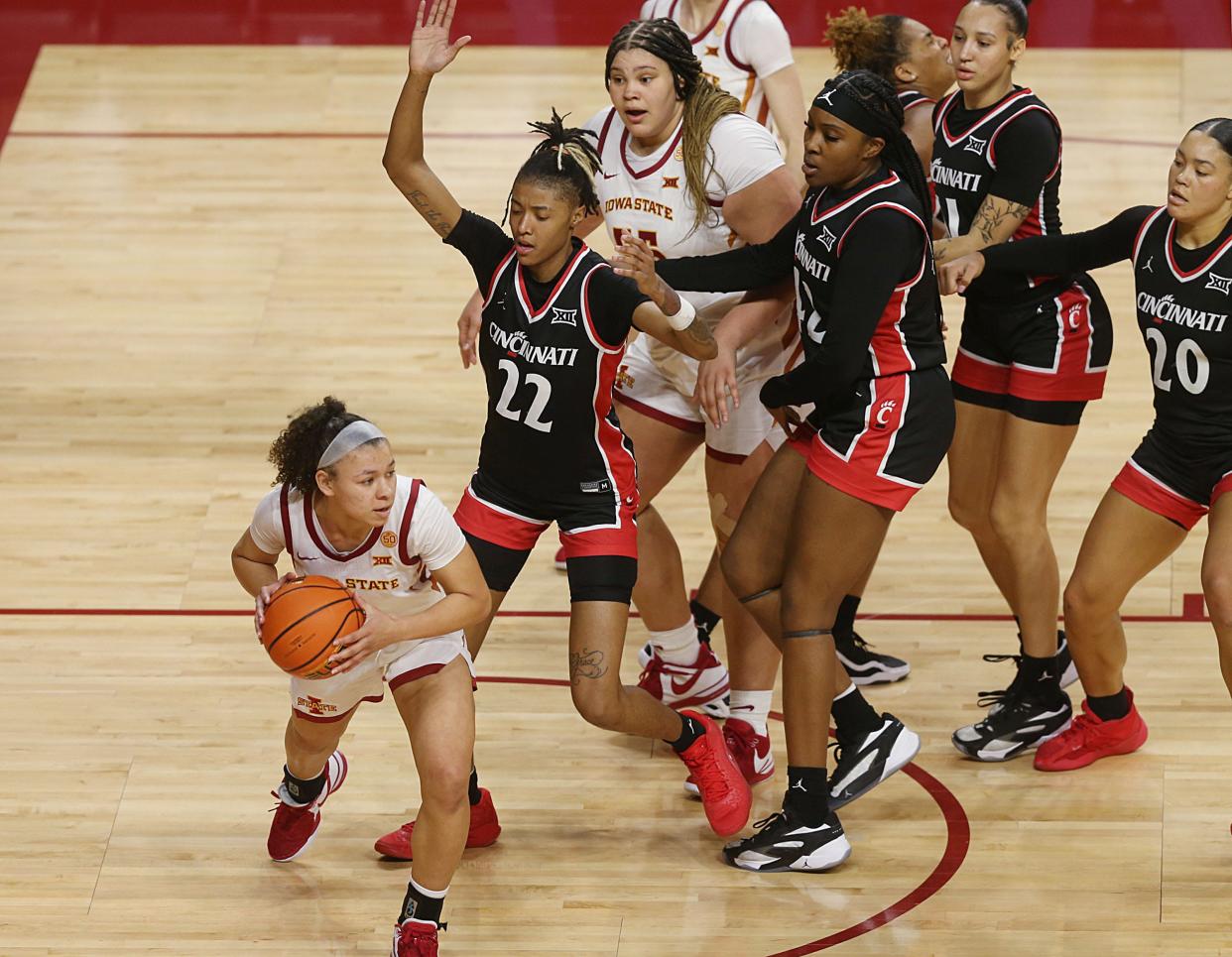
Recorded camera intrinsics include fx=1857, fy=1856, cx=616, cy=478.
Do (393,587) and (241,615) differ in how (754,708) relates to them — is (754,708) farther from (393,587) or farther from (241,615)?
(241,615)

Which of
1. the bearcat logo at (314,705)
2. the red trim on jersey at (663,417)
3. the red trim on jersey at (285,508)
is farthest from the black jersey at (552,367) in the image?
the bearcat logo at (314,705)

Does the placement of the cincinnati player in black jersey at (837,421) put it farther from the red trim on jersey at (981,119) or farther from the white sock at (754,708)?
the red trim on jersey at (981,119)

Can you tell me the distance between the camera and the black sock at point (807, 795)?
471cm

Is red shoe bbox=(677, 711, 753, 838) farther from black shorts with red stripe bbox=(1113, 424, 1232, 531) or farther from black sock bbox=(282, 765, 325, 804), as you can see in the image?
black shorts with red stripe bbox=(1113, 424, 1232, 531)

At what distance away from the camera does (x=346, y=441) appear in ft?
13.6

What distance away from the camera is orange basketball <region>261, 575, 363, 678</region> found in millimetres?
4078

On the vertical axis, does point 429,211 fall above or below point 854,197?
below

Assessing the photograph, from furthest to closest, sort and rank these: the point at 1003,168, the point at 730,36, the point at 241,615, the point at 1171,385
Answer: the point at 730,36 → the point at 241,615 → the point at 1003,168 → the point at 1171,385

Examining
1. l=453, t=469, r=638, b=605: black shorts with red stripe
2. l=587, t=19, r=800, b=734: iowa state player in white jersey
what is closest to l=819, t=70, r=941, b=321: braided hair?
l=587, t=19, r=800, b=734: iowa state player in white jersey

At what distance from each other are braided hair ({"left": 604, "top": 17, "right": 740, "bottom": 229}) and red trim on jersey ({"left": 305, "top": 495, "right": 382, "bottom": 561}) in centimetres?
130

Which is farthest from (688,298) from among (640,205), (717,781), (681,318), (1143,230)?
(717,781)

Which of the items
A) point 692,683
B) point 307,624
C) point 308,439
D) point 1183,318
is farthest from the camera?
point 692,683

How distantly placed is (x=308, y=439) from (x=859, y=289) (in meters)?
1.33

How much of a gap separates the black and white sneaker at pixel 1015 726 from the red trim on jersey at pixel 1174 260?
1.37 metres
